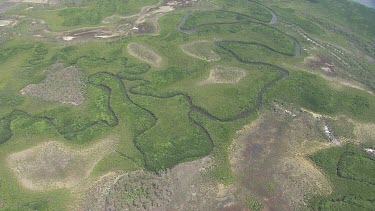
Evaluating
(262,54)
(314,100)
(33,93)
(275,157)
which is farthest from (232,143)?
(33,93)

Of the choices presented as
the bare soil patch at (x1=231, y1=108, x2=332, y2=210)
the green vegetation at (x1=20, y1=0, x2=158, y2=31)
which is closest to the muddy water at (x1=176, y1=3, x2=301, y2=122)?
the bare soil patch at (x1=231, y1=108, x2=332, y2=210)

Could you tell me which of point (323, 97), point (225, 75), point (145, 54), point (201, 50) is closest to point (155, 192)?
point (225, 75)

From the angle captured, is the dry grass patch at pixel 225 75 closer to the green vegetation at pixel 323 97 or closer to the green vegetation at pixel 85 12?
the green vegetation at pixel 323 97

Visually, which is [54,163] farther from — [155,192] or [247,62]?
[247,62]

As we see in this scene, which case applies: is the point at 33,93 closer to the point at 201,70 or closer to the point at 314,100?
the point at 201,70

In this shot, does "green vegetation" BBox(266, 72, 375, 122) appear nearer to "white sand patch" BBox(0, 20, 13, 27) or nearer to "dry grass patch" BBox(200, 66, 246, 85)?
"dry grass patch" BBox(200, 66, 246, 85)

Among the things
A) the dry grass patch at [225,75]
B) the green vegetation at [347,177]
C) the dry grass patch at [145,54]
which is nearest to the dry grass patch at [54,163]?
the dry grass patch at [225,75]
